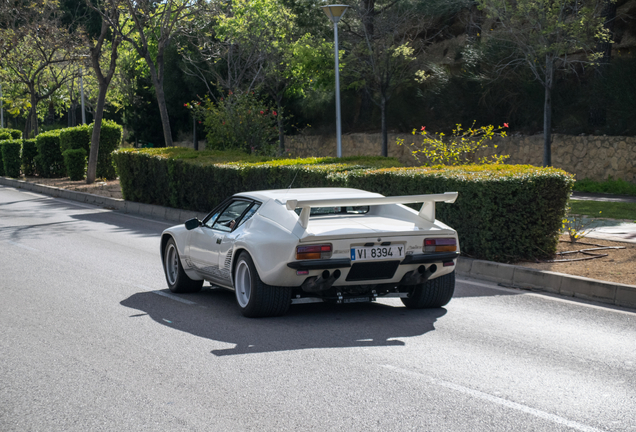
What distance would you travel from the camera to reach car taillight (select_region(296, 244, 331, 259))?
21.5 feet

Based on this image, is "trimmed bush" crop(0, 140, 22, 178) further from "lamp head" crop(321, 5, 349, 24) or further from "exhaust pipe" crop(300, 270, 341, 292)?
"exhaust pipe" crop(300, 270, 341, 292)

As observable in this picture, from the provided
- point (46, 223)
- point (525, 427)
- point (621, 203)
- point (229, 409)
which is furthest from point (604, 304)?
point (46, 223)

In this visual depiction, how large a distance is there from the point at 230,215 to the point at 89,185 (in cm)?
1962

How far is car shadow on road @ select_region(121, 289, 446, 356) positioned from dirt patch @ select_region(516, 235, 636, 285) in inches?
95.8

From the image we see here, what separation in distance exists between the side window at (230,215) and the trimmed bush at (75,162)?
2206 centimetres

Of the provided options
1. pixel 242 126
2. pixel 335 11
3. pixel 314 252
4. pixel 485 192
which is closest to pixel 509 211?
pixel 485 192

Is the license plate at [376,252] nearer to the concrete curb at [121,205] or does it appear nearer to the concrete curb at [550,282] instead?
the concrete curb at [550,282]

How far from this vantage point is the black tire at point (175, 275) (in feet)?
28.0

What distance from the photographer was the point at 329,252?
6.59m

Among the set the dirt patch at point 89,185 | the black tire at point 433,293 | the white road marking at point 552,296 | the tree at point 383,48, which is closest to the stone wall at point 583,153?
the tree at point 383,48

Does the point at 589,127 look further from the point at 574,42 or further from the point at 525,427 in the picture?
the point at 525,427

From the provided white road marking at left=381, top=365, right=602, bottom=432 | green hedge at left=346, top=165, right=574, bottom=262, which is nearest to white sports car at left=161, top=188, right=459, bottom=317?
white road marking at left=381, top=365, right=602, bottom=432

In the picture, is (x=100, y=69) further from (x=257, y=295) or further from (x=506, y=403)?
(x=506, y=403)

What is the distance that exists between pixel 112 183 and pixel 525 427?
2441 centimetres
